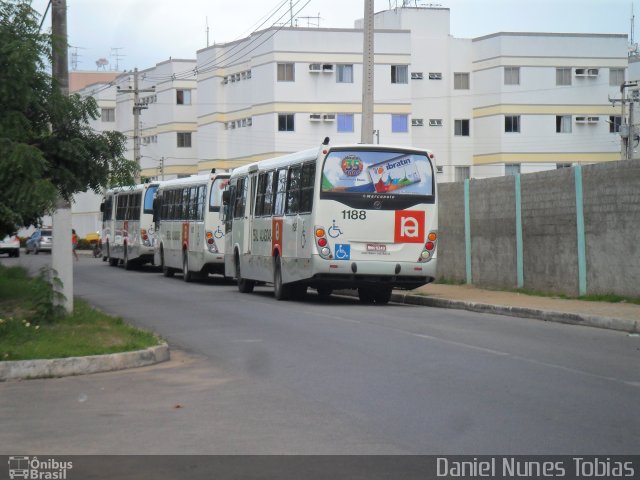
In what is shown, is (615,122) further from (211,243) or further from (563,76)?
(211,243)

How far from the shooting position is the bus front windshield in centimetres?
2177

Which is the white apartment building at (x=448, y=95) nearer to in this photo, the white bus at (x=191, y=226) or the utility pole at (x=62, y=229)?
the white bus at (x=191, y=226)

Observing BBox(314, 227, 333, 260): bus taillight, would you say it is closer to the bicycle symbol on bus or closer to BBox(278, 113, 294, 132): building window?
the bicycle symbol on bus

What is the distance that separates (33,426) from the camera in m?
9.05

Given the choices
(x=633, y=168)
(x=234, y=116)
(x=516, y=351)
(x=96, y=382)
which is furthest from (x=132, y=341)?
(x=234, y=116)

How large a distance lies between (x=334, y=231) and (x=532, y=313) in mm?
4702

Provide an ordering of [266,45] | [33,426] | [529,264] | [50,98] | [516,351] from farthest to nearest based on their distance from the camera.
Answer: [266,45] → [529,264] → [50,98] → [516,351] → [33,426]

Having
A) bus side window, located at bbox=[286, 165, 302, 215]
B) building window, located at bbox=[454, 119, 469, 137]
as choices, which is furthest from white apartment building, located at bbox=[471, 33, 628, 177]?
bus side window, located at bbox=[286, 165, 302, 215]

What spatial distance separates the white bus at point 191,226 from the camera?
31.9 meters

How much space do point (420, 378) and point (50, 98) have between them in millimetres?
7180

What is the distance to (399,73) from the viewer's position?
65875 millimetres

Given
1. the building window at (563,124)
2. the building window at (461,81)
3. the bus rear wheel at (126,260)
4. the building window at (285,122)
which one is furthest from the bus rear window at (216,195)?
the building window at (563,124)

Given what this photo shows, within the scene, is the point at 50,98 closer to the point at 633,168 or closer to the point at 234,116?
the point at 633,168

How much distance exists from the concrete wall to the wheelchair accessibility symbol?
4623mm
